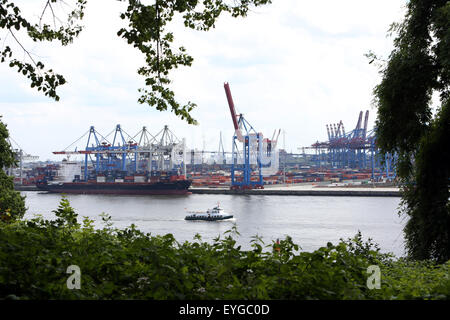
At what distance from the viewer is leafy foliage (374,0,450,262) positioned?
10164 mm

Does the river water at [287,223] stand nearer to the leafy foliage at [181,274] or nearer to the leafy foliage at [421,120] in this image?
the leafy foliage at [421,120]

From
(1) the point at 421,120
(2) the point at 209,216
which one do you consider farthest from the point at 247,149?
(1) the point at 421,120

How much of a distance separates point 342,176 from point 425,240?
381 feet

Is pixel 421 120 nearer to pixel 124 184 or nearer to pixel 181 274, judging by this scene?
pixel 181 274

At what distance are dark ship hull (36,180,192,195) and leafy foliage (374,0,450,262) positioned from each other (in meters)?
73.1

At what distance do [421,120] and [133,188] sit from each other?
76678 millimetres

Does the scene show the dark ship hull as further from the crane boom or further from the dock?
the crane boom

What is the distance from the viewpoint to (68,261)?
3.82m

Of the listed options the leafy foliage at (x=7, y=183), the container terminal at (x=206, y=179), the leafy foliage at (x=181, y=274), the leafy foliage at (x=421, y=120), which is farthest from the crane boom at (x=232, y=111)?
the leafy foliage at (x=181, y=274)

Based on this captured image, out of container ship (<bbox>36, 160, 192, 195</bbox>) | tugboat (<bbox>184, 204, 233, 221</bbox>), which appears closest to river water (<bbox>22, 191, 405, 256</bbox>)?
tugboat (<bbox>184, 204, 233, 221</bbox>)

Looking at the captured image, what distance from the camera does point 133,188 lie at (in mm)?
84250

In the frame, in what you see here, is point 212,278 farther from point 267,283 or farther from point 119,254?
point 119,254

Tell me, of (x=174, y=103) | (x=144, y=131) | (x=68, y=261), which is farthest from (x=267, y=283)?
(x=144, y=131)

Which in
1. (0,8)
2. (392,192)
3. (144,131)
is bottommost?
(392,192)
